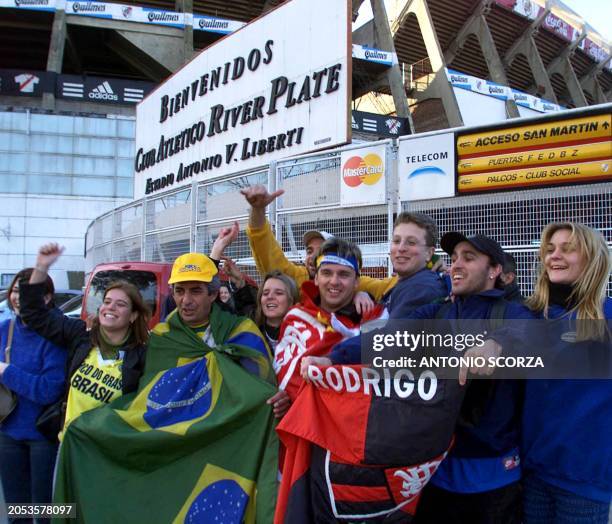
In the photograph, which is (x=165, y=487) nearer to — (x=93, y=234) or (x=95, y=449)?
(x=95, y=449)

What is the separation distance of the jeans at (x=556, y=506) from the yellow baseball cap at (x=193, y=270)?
6.44 ft

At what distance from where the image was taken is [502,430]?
2.36 m

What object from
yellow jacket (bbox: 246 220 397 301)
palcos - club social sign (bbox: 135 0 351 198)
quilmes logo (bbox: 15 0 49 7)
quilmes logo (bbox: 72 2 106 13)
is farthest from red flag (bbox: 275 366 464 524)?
quilmes logo (bbox: 15 0 49 7)

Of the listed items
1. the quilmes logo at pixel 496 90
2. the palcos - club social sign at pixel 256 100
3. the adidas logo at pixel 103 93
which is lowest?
the palcos - club social sign at pixel 256 100

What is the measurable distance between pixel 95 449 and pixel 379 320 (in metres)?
1.72

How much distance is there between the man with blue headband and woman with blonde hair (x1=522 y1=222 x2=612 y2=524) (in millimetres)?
913

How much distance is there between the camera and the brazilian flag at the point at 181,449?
9.61 feet

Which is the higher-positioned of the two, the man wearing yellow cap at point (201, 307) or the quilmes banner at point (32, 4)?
the quilmes banner at point (32, 4)

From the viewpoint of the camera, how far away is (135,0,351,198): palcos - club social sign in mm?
10734

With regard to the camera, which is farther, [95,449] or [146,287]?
[146,287]

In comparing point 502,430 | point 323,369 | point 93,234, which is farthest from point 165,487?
point 93,234

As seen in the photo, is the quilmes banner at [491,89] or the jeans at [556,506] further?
the quilmes banner at [491,89]

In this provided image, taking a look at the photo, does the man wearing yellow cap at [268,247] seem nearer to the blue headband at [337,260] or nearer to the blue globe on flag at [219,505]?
the blue headband at [337,260]

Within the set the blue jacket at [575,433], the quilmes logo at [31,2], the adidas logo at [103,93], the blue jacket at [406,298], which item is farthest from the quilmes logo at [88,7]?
the blue jacket at [575,433]
